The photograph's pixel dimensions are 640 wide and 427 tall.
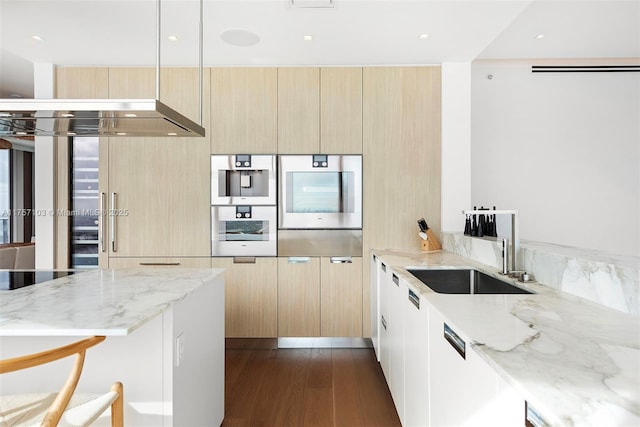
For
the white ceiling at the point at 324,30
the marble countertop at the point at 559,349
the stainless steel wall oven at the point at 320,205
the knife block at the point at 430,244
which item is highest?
the white ceiling at the point at 324,30

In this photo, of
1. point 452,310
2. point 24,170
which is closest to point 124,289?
point 452,310

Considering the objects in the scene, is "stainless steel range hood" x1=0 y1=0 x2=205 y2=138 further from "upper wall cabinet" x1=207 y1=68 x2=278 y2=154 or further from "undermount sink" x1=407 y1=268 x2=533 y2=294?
"undermount sink" x1=407 y1=268 x2=533 y2=294

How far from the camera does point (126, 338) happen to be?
47.1 inches

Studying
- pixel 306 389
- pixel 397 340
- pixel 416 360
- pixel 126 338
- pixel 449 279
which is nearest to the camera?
pixel 126 338

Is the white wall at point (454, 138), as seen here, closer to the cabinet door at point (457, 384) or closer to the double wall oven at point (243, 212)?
the double wall oven at point (243, 212)

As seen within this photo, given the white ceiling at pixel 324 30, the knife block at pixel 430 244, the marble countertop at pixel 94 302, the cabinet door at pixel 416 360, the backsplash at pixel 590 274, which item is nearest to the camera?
the marble countertop at pixel 94 302

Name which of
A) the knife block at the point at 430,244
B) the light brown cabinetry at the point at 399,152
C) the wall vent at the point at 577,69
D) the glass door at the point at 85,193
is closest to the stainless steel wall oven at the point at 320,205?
the light brown cabinetry at the point at 399,152

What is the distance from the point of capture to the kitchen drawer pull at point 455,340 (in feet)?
3.19

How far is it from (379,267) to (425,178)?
0.99 meters

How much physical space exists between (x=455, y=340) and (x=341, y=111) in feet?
7.78

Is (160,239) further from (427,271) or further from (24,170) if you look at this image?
(24,170)

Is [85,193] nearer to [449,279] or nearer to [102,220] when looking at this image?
[102,220]

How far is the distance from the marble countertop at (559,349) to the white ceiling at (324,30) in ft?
6.14

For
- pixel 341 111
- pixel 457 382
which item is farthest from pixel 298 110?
pixel 457 382
